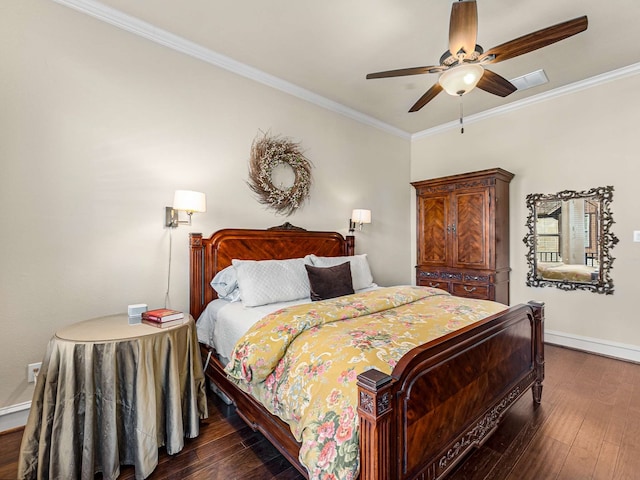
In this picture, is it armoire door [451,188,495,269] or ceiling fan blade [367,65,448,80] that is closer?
ceiling fan blade [367,65,448,80]

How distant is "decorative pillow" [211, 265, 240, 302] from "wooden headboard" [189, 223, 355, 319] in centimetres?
9

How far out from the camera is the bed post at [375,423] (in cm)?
110

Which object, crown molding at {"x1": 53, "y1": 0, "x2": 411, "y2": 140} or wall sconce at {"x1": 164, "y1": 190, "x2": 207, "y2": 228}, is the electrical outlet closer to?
wall sconce at {"x1": 164, "y1": 190, "x2": 207, "y2": 228}

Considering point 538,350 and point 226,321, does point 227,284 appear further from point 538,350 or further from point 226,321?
point 538,350

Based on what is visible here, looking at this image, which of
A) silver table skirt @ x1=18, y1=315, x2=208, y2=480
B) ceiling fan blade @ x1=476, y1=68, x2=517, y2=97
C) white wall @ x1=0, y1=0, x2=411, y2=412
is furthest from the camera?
ceiling fan blade @ x1=476, y1=68, x2=517, y2=97

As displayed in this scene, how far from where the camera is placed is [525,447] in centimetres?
191

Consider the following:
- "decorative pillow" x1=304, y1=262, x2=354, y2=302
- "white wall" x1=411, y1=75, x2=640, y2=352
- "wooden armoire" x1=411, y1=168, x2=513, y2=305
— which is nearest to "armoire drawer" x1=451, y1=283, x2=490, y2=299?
"wooden armoire" x1=411, y1=168, x2=513, y2=305

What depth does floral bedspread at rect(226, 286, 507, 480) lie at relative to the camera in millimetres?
1254

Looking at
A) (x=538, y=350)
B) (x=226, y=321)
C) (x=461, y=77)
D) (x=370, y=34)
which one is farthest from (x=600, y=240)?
(x=226, y=321)

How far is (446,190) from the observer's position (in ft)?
14.2

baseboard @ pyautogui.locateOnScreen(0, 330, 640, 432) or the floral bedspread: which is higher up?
the floral bedspread

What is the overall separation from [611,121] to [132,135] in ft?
15.8

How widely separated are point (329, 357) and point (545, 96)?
4241 mm

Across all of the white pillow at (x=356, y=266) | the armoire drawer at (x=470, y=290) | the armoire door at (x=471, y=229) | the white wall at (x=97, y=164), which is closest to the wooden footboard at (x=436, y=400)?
the white wall at (x=97, y=164)
